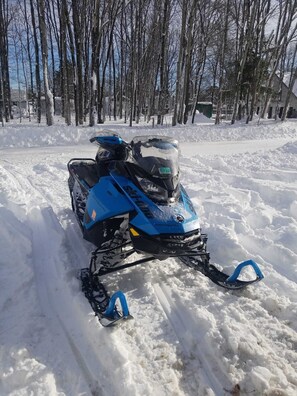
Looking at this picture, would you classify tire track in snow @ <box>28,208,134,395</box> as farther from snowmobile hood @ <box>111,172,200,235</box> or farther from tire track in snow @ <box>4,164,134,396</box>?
snowmobile hood @ <box>111,172,200,235</box>

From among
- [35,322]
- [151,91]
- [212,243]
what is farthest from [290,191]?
[151,91]

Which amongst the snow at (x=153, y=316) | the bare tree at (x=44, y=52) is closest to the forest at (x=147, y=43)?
the bare tree at (x=44, y=52)

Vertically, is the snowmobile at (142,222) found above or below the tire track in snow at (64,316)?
above

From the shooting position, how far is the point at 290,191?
18.1 feet

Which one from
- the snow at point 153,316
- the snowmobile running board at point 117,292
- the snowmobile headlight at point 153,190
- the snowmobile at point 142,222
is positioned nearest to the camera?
the snow at point 153,316

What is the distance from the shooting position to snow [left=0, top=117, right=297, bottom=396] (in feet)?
6.63

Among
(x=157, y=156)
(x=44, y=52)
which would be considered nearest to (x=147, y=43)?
(x=44, y=52)

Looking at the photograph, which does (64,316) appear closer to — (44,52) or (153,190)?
(153,190)

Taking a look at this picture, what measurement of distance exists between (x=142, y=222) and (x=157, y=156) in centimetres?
67

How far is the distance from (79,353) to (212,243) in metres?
2.11

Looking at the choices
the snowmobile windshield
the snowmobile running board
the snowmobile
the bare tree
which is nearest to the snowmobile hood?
the snowmobile

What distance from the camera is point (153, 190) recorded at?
2867 millimetres

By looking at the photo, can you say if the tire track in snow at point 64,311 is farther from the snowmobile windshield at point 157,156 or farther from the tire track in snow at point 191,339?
the snowmobile windshield at point 157,156

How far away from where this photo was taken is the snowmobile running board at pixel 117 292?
7.94ft
